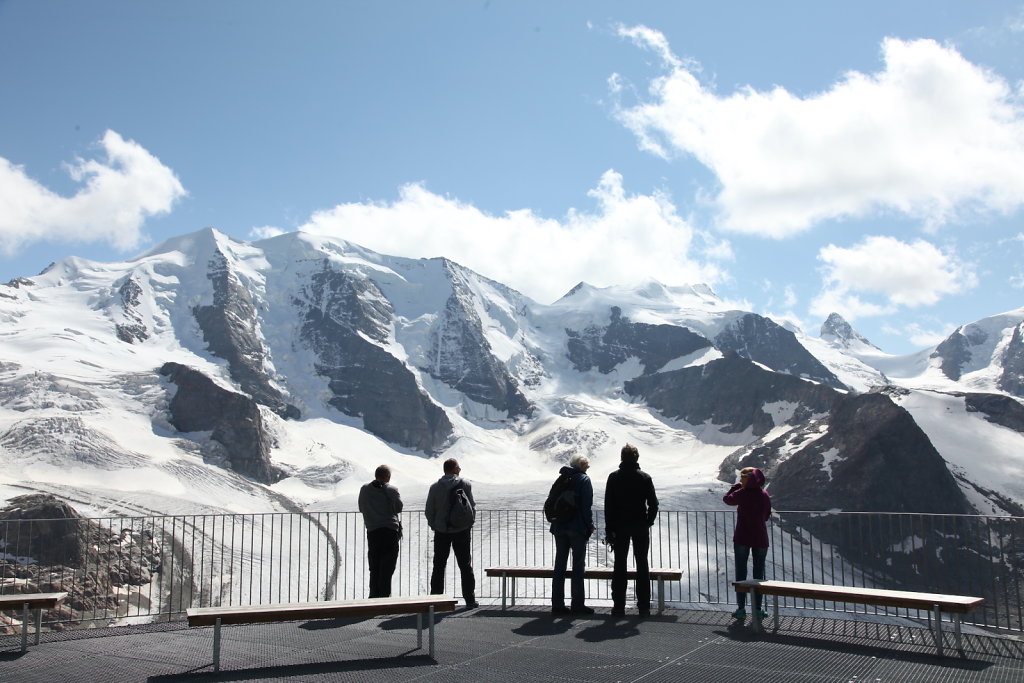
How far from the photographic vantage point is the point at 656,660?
992cm

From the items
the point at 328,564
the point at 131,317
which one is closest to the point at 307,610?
the point at 328,564

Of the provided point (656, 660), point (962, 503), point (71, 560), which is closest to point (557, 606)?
point (656, 660)

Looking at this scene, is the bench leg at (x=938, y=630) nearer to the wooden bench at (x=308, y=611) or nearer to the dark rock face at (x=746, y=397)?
the wooden bench at (x=308, y=611)

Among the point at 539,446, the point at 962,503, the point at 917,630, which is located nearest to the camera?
the point at 917,630

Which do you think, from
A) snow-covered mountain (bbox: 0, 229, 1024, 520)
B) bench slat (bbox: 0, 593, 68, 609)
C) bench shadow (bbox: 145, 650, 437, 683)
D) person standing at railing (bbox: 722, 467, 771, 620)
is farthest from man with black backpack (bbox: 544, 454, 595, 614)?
snow-covered mountain (bbox: 0, 229, 1024, 520)

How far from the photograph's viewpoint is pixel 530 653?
34.0 ft

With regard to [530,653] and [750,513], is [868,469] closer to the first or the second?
[750,513]

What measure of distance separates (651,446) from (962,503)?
81.3 m

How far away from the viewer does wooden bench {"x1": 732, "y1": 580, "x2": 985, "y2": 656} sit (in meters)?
10.0

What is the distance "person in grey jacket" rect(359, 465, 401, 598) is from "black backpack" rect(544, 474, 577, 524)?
8.18 ft

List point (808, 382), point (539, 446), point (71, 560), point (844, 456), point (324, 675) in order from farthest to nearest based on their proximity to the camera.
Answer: point (539, 446) < point (808, 382) < point (844, 456) < point (71, 560) < point (324, 675)

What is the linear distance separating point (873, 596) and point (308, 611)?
6838 mm

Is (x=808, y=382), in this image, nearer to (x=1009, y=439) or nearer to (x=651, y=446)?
(x=651, y=446)

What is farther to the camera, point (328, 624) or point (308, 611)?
point (328, 624)
